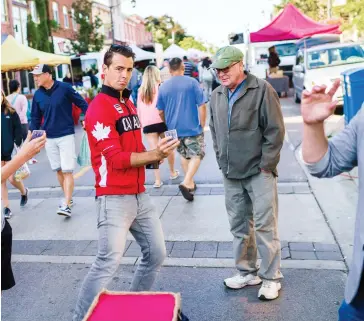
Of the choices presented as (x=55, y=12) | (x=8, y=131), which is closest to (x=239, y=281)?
(x=8, y=131)

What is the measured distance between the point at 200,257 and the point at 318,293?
1.23 metres

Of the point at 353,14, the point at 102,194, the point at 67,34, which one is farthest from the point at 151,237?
the point at 67,34

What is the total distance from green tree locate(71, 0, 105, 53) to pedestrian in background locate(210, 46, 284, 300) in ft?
102

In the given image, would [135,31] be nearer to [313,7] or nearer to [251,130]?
[313,7]

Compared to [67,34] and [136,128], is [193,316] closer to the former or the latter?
[136,128]

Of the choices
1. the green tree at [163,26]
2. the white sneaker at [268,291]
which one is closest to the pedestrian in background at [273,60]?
→ the white sneaker at [268,291]

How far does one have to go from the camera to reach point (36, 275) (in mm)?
4613

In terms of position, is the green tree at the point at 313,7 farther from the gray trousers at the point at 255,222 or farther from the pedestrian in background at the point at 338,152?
the pedestrian in background at the point at 338,152

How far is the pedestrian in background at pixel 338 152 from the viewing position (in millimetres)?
2012

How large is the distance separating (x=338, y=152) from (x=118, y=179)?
60.6 inches

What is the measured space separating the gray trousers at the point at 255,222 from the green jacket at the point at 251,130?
0.37 ft

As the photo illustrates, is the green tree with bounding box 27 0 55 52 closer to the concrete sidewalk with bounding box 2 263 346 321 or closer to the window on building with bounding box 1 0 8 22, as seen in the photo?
the window on building with bounding box 1 0 8 22

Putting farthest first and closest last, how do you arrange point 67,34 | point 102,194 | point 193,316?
1. point 67,34
2. point 193,316
3. point 102,194

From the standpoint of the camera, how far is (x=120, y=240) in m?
3.14
